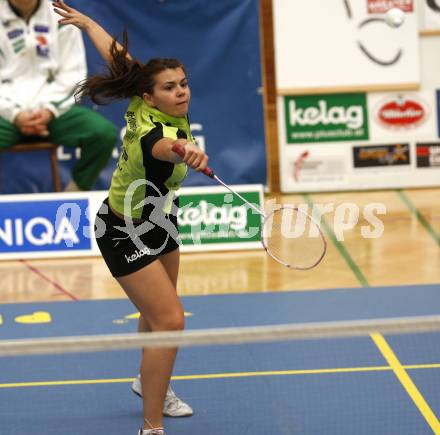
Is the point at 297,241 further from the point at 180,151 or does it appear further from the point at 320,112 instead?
the point at 320,112

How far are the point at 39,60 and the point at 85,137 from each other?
753 mm

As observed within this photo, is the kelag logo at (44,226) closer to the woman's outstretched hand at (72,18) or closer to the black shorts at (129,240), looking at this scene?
the woman's outstretched hand at (72,18)

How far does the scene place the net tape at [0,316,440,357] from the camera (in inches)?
131

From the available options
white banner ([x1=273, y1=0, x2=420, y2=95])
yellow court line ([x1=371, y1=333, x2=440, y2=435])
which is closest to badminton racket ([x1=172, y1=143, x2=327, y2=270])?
yellow court line ([x1=371, y1=333, x2=440, y2=435])

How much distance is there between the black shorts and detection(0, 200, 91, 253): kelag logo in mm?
3396

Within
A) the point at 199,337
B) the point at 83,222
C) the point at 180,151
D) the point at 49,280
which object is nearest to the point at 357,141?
the point at 83,222

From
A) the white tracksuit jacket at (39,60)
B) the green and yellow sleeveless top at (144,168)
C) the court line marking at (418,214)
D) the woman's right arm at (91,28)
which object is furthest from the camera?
the white tracksuit jacket at (39,60)

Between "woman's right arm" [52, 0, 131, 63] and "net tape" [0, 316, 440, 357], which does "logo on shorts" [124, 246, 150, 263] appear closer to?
"woman's right arm" [52, 0, 131, 63]

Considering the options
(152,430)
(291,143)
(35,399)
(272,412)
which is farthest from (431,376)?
(291,143)

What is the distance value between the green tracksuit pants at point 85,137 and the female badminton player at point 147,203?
4.00 m

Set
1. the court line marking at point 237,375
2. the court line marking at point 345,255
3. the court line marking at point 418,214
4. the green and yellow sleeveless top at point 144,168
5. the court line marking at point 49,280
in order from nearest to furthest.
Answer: the green and yellow sleeveless top at point 144,168 < the court line marking at point 237,375 < the court line marking at point 49,280 < the court line marking at point 345,255 < the court line marking at point 418,214

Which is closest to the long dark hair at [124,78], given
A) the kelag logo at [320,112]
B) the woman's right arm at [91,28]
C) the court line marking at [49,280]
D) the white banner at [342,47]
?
the woman's right arm at [91,28]

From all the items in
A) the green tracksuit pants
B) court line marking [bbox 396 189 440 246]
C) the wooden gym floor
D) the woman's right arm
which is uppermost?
the woman's right arm

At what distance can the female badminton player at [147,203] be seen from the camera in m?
4.46
